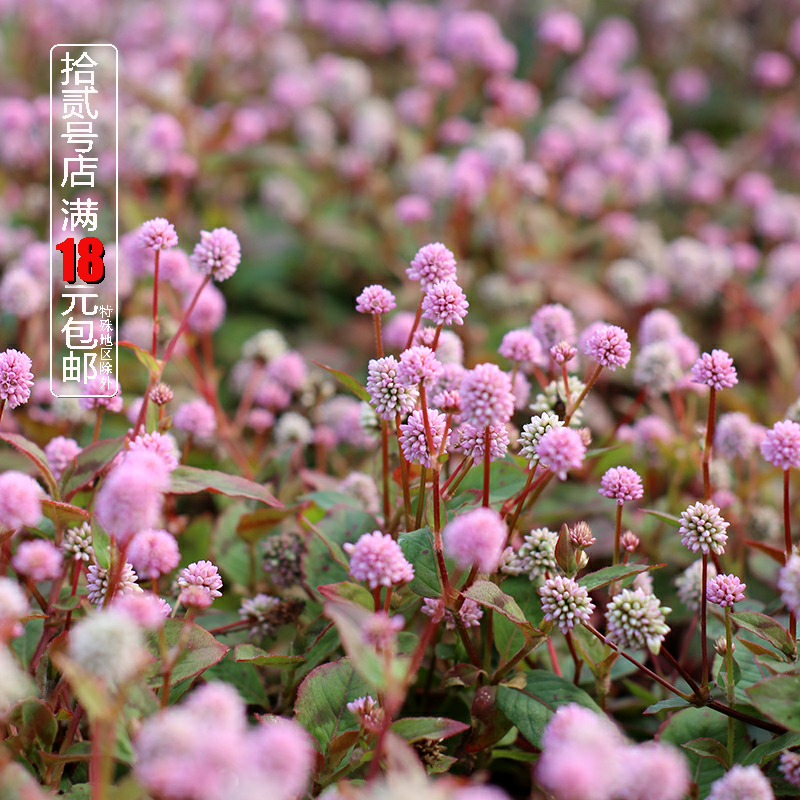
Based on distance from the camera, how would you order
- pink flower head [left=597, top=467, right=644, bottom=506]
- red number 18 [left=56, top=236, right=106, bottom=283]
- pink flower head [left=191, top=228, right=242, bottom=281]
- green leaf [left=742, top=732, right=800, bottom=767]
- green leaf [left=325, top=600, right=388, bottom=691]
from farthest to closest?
red number 18 [left=56, top=236, right=106, bottom=283] → pink flower head [left=191, top=228, right=242, bottom=281] → pink flower head [left=597, top=467, right=644, bottom=506] → green leaf [left=742, top=732, right=800, bottom=767] → green leaf [left=325, top=600, right=388, bottom=691]

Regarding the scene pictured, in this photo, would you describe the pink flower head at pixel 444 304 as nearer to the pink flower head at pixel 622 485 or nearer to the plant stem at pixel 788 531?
the pink flower head at pixel 622 485

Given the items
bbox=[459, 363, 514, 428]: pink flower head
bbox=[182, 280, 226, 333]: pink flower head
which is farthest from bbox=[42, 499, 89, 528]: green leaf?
bbox=[182, 280, 226, 333]: pink flower head

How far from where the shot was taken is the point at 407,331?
198 centimetres

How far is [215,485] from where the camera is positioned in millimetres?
1429

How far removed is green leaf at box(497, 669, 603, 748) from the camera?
125cm

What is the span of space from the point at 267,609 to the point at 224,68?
3003 mm

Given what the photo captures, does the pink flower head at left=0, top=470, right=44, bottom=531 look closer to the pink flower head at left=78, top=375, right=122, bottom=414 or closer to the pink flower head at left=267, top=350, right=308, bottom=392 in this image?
the pink flower head at left=78, top=375, right=122, bottom=414

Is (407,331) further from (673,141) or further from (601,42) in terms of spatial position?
(673,141)

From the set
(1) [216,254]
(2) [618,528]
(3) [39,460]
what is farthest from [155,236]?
(2) [618,528]

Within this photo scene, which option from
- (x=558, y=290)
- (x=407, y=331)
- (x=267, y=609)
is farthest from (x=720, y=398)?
(x=267, y=609)

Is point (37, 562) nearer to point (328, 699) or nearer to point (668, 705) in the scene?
point (328, 699)

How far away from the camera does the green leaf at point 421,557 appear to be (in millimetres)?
1255

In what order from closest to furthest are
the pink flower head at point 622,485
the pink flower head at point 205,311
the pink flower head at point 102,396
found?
the pink flower head at point 622,485, the pink flower head at point 102,396, the pink flower head at point 205,311

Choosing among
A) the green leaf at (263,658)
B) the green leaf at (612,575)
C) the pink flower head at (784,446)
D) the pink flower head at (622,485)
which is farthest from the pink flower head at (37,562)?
the pink flower head at (784,446)
